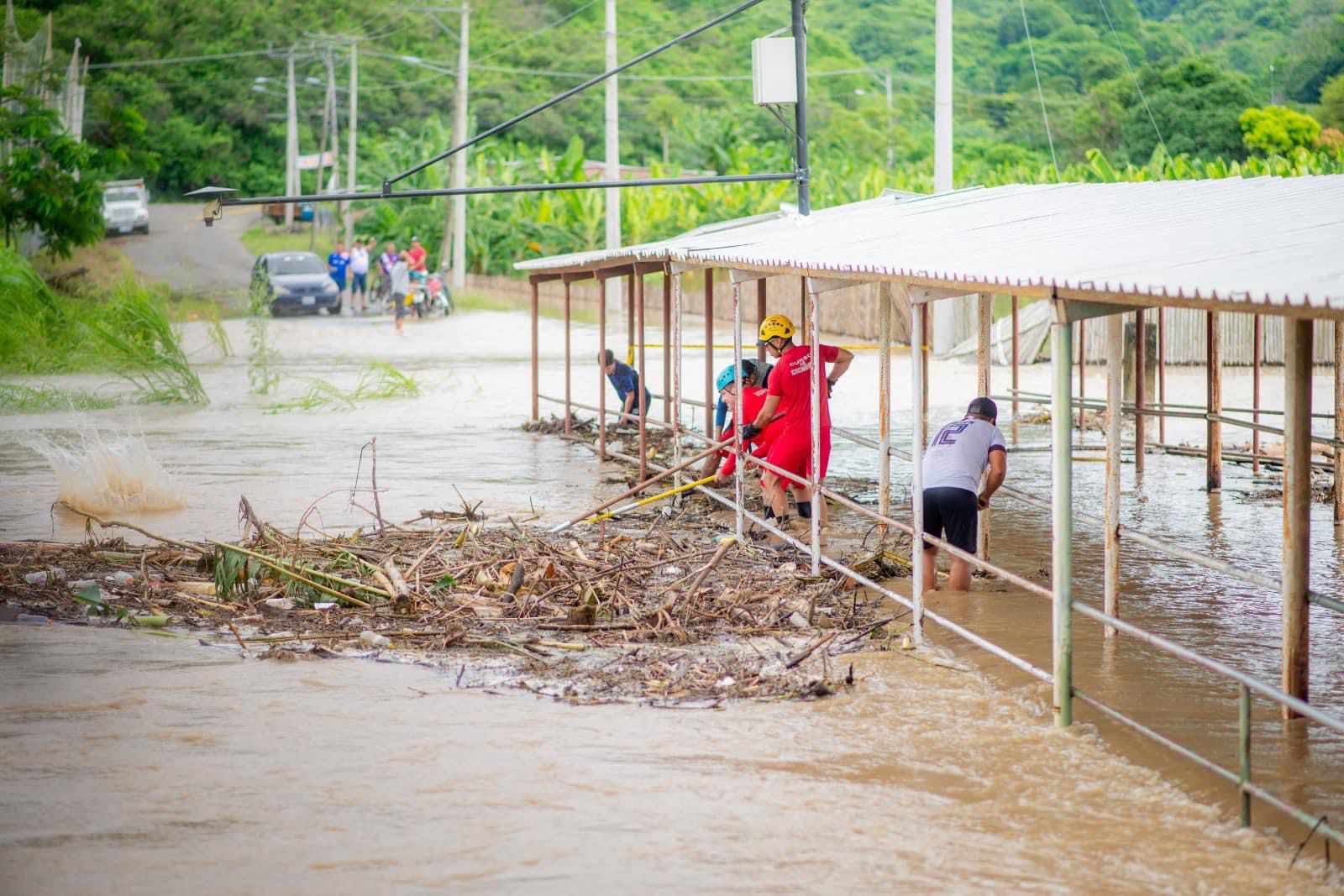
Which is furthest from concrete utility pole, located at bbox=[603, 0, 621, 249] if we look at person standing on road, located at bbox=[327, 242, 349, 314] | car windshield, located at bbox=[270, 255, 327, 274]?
person standing on road, located at bbox=[327, 242, 349, 314]

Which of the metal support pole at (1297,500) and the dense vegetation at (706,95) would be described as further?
the dense vegetation at (706,95)

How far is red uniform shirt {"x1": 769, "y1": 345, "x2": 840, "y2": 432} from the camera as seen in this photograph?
11367 mm

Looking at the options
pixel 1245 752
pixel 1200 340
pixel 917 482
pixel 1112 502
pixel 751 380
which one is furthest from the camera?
Result: pixel 1200 340

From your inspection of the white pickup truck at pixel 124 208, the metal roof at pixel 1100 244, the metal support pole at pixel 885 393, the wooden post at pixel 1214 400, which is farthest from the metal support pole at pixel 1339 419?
the white pickup truck at pixel 124 208

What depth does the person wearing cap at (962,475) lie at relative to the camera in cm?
920

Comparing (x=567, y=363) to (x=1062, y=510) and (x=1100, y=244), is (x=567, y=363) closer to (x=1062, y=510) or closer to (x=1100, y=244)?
(x=1100, y=244)

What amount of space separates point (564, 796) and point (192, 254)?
4899cm

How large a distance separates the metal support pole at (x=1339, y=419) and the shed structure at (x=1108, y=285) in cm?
2

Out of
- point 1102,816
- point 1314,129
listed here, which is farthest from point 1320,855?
point 1314,129

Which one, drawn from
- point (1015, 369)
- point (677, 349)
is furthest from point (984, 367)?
point (1015, 369)

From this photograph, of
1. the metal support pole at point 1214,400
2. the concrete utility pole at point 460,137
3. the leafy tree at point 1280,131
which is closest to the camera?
the metal support pole at point 1214,400

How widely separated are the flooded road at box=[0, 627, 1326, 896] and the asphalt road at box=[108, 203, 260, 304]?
3350cm

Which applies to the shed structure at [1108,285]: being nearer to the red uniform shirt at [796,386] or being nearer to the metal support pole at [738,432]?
the metal support pole at [738,432]

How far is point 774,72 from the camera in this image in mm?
15000
